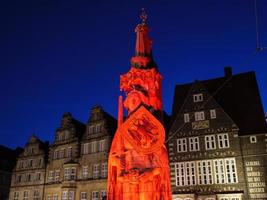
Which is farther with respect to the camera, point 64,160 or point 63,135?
point 63,135

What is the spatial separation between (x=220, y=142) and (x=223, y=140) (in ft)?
0.83

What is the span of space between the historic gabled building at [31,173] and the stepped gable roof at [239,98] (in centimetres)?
1449

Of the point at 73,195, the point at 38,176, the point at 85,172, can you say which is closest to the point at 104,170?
the point at 85,172

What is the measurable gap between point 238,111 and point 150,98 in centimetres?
1397

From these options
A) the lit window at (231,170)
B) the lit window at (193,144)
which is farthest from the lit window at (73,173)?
the lit window at (231,170)

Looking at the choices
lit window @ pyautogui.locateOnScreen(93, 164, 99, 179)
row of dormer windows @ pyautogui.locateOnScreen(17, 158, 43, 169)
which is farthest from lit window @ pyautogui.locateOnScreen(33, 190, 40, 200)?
lit window @ pyautogui.locateOnScreen(93, 164, 99, 179)

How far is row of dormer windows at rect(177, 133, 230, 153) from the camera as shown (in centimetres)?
2309

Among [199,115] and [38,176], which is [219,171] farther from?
[38,176]

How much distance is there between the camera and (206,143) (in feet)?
77.4

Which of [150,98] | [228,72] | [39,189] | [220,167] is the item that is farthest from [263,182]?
[39,189]

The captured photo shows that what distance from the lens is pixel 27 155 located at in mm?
33469

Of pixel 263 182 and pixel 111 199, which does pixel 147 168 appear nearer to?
pixel 111 199

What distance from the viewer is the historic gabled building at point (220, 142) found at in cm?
2155

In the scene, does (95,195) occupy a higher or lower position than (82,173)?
lower
